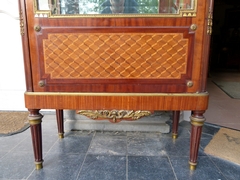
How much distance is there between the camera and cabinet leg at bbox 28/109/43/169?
1217 millimetres

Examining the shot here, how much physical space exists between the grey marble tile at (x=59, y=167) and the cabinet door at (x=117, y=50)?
20.5 inches

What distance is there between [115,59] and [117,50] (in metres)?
0.05

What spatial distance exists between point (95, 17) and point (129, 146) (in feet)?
3.28

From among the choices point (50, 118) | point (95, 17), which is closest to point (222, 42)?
point (50, 118)

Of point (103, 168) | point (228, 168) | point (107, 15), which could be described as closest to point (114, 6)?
point (107, 15)

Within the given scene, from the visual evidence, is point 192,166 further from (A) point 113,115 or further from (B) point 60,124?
(B) point 60,124

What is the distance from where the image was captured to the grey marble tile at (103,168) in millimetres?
1267

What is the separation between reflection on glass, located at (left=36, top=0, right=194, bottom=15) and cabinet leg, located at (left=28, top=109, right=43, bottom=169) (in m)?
0.57

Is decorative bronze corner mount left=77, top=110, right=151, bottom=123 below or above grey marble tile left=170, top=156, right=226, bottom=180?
above

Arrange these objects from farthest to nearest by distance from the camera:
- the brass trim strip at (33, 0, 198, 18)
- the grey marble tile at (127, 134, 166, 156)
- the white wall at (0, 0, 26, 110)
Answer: the white wall at (0, 0, 26, 110)
the grey marble tile at (127, 134, 166, 156)
the brass trim strip at (33, 0, 198, 18)

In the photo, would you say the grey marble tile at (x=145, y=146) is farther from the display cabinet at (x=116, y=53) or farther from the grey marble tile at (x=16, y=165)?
the grey marble tile at (x=16, y=165)

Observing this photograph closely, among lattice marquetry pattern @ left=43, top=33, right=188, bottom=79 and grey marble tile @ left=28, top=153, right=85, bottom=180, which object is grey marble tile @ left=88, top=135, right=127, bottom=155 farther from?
lattice marquetry pattern @ left=43, top=33, right=188, bottom=79

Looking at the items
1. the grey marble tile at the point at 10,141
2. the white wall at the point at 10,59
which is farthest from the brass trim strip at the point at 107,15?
the white wall at the point at 10,59

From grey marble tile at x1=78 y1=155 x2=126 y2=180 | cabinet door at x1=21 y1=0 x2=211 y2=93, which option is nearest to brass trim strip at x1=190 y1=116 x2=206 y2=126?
cabinet door at x1=21 y1=0 x2=211 y2=93
